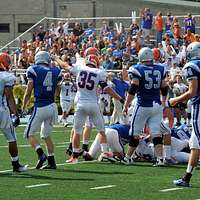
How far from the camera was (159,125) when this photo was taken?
13.4 meters

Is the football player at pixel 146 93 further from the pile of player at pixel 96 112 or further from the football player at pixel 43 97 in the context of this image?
the football player at pixel 43 97

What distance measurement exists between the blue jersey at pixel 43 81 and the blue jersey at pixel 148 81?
4.11 ft

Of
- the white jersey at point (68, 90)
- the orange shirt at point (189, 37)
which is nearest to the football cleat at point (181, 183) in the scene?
the white jersey at point (68, 90)

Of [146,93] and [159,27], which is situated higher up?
[159,27]

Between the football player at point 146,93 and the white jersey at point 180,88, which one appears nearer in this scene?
the football player at point 146,93

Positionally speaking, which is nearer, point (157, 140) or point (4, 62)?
point (4, 62)

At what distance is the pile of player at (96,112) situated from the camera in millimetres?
12774

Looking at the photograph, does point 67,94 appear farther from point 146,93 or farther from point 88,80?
point 146,93

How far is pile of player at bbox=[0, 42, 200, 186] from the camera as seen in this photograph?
1277cm

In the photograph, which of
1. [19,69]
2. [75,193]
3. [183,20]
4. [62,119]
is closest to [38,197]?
[75,193]

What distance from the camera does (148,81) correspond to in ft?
Result: 43.4

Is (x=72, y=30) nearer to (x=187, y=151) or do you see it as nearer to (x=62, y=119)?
(x=62, y=119)

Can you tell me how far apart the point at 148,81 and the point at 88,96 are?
43.7 inches

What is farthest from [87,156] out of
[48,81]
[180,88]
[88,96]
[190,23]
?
[190,23]
